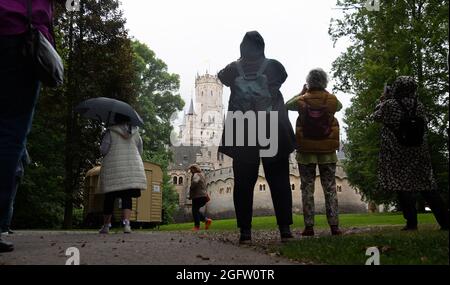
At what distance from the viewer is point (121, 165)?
8.06m

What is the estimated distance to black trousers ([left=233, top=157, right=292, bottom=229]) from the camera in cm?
582

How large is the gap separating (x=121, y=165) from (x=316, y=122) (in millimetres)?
3201

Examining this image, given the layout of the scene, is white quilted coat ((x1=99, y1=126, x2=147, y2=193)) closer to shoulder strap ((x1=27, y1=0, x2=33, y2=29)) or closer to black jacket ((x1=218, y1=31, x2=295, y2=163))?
black jacket ((x1=218, y1=31, x2=295, y2=163))

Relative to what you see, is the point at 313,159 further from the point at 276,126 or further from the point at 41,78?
the point at 41,78

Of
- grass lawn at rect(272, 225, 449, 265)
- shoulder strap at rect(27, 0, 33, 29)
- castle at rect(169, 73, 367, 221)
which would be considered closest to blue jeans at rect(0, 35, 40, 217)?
shoulder strap at rect(27, 0, 33, 29)

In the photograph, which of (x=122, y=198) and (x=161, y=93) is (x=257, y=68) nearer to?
(x=122, y=198)

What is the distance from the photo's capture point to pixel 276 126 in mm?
5895

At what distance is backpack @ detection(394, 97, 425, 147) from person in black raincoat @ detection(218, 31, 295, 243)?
58.1 inches

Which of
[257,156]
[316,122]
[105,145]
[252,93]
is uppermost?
[252,93]

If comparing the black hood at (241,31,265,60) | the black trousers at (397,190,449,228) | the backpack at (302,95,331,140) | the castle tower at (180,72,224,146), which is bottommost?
the black trousers at (397,190,449,228)

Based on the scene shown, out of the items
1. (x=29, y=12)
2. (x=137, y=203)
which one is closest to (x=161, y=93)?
(x=137, y=203)

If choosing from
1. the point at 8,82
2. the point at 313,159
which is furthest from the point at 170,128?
the point at 8,82

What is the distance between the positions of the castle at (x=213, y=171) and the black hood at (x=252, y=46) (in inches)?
930

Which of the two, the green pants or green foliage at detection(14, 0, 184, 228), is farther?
green foliage at detection(14, 0, 184, 228)
